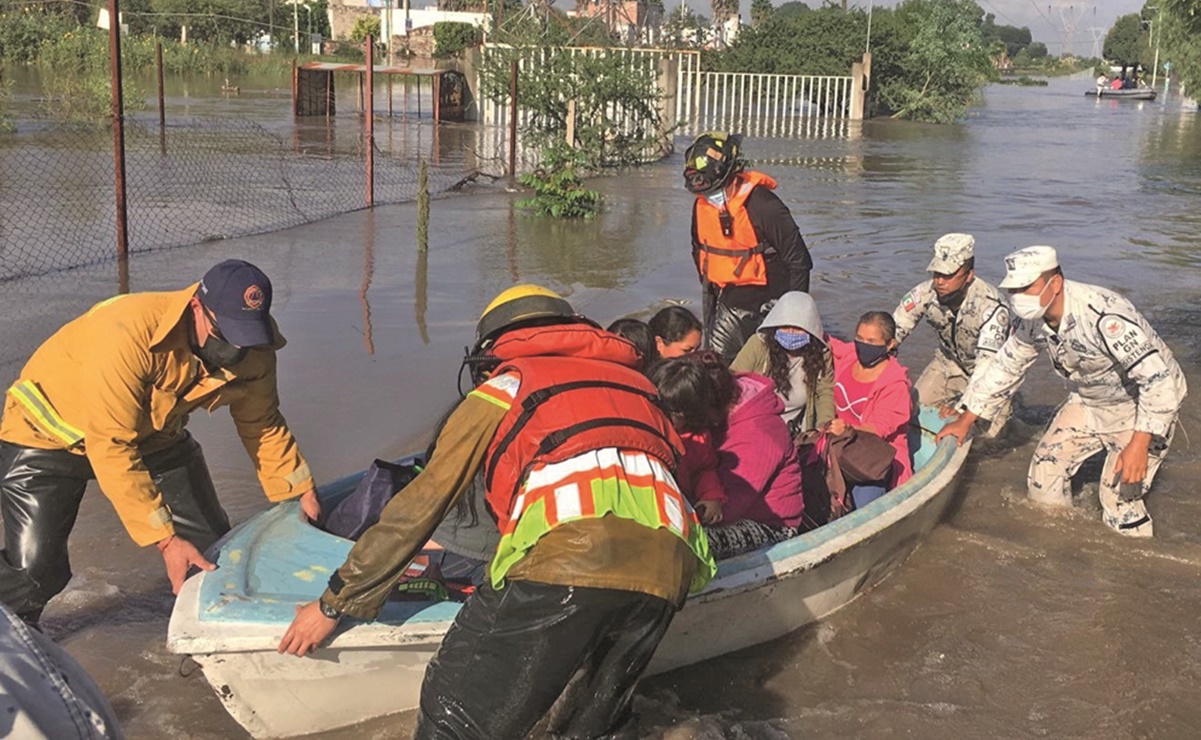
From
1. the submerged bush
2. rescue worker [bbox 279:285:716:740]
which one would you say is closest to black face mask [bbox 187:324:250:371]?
rescue worker [bbox 279:285:716:740]

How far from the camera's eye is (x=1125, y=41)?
114375mm

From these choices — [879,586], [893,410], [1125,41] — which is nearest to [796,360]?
[893,410]

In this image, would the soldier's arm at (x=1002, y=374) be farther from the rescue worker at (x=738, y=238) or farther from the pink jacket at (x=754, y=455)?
the pink jacket at (x=754, y=455)

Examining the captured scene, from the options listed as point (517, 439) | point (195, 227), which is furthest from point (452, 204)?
point (517, 439)

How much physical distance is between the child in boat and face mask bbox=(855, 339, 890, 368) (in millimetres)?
1079

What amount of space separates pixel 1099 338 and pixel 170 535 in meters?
4.20

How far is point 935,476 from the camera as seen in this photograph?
546 centimetres

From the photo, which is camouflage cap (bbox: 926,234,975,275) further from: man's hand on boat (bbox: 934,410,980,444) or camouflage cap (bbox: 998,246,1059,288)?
camouflage cap (bbox: 998,246,1059,288)

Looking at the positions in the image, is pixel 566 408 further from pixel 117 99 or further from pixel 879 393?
pixel 117 99

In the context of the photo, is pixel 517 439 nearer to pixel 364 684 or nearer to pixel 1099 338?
pixel 364 684

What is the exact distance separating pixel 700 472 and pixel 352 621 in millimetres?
1398

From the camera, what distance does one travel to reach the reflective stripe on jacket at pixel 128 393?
3645mm

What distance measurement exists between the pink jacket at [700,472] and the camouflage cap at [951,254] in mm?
2769

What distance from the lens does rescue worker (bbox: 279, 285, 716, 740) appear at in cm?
283
